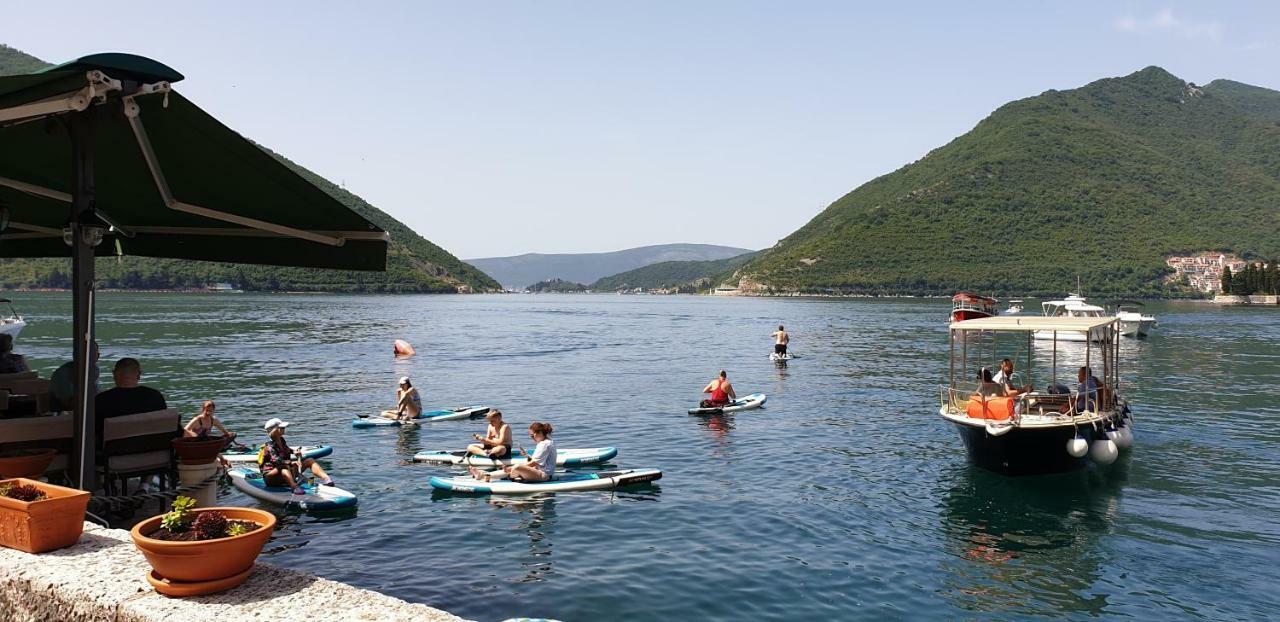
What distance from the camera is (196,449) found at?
997 centimetres

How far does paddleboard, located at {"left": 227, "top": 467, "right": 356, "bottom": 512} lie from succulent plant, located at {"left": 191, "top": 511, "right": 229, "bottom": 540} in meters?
10.0

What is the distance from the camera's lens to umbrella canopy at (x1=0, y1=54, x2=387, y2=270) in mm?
6872

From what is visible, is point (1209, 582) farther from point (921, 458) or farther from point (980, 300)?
point (980, 300)

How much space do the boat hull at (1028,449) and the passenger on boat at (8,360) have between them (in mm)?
19660

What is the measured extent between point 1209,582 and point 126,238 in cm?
1688

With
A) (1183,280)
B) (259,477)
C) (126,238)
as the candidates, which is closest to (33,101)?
(126,238)

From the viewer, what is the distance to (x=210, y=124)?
25.1 ft

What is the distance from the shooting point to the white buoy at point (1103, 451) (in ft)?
61.6

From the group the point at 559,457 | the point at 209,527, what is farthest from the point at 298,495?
the point at 209,527

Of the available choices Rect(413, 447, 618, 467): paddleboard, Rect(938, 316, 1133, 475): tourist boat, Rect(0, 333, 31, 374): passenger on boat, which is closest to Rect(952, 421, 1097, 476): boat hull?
Rect(938, 316, 1133, 475): tourist boat

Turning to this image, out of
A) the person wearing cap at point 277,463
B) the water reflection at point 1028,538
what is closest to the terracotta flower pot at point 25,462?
the person wearing cap at point 277,463

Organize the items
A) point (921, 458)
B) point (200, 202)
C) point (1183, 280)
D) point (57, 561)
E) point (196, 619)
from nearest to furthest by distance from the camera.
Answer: point (196, 619), point (57, 561), point (200, 202), point (921, 458), point (1183, 280)

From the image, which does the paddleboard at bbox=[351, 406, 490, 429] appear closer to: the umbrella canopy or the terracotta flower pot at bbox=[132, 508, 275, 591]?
the umbrella canopy

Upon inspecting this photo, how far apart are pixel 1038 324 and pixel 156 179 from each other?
59.4ft
